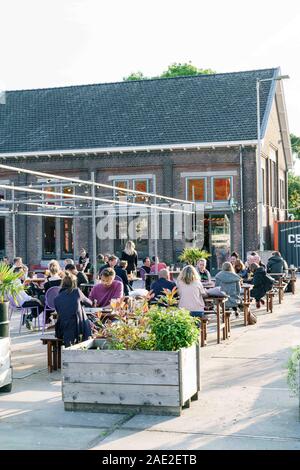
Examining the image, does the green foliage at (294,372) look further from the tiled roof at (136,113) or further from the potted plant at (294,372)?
the tiled roof at (136,113)

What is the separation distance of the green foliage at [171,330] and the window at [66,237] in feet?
77.2

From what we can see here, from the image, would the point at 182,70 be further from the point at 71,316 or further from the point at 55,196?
the point at 71,316

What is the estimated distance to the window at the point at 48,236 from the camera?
30656mm

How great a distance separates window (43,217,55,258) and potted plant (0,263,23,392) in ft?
72.3

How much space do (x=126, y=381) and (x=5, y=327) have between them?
81.6 inches

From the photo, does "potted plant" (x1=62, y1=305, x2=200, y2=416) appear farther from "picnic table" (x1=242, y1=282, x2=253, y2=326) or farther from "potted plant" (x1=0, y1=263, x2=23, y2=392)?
"picnic table" (x1=242, y1=282, x2=253, y2=326)

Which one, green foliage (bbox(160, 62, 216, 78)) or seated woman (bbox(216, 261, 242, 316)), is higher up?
green foliage (bbox(160, 62, 216, 78))

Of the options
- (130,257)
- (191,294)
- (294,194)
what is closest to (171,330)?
(191,294)

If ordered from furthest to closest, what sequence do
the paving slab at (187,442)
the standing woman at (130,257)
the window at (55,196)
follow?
the standing woman at (130,257)
the window at (55,196)
the paving slab at (187,442)

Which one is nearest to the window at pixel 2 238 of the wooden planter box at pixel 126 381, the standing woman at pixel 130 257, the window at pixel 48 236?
the window at pixel 48 236

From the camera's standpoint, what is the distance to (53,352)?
938 centimetres

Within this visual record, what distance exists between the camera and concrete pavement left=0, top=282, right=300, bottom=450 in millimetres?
5883

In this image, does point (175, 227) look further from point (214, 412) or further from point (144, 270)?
point (214, 412)

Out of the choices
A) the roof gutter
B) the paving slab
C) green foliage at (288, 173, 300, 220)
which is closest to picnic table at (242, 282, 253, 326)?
the paving slab
